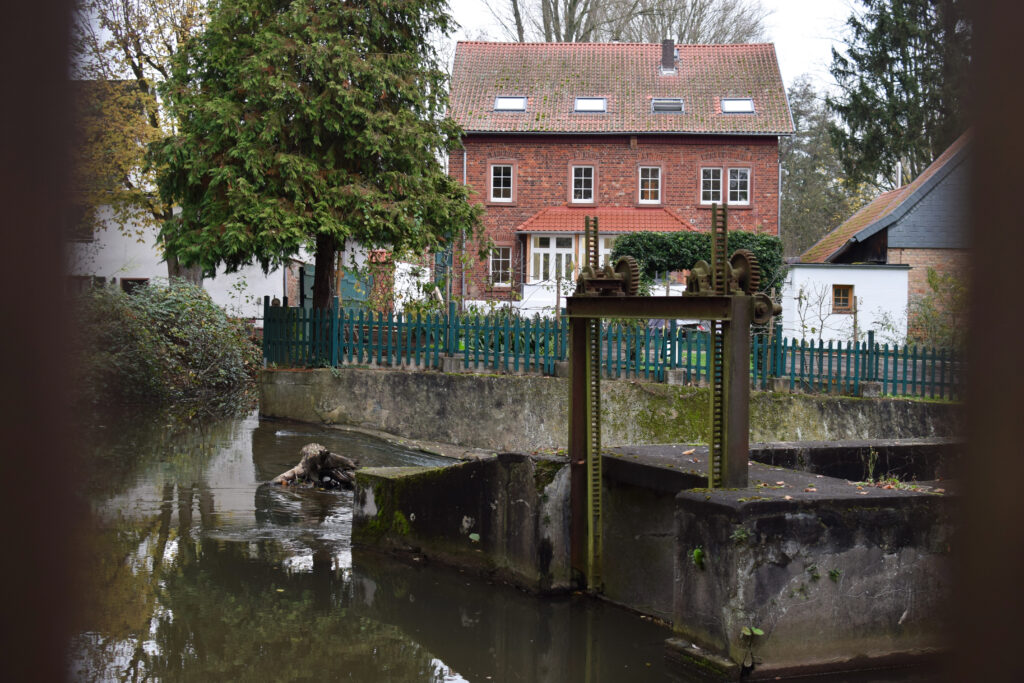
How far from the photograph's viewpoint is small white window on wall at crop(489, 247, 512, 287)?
34.6m

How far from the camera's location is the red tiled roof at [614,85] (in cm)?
3503

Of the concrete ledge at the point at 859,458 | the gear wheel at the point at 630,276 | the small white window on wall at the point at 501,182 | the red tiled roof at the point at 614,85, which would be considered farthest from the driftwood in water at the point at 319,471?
the red tiled roof at the point at 614,85

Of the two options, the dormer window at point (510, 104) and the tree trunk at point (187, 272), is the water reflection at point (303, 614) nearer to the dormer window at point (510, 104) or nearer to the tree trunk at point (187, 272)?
the tree trunk at point (187, 272)

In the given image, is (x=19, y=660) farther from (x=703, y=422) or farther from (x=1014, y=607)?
(x=703, y=422)

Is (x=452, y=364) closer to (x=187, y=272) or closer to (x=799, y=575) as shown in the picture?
(x=799, y=575)

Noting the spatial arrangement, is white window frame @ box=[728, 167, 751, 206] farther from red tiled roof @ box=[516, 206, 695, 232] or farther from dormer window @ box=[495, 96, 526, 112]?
dormer window @ box=[495, 96, 526, 112]

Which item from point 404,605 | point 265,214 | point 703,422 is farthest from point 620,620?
point 265,214

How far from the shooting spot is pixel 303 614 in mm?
7434

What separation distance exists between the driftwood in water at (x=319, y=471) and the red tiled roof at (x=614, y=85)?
24.3 m

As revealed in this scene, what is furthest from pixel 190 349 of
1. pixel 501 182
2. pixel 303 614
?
pixel 501 182

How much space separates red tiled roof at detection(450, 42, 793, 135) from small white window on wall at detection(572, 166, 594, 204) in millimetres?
1446

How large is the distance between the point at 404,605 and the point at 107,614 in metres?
2.24

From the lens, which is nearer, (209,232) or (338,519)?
(338,519)

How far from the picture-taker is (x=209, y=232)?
56.6 feet
